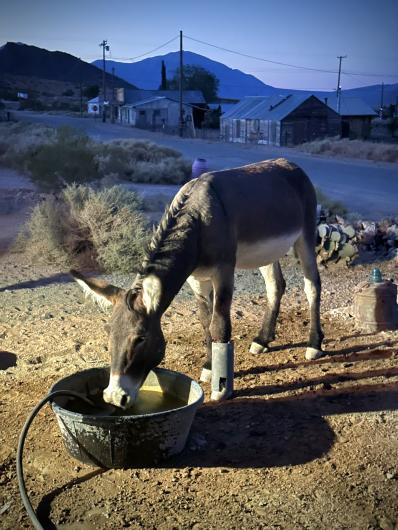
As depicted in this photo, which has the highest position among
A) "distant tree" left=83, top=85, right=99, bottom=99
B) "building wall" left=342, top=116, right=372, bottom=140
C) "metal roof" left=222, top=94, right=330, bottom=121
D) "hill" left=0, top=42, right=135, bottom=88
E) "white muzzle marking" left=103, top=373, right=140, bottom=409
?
"hill" left=0, top=42, right=135, bottom=88

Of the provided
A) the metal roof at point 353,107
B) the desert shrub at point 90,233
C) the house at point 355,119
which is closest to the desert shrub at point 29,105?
the metal roof at point 353,107

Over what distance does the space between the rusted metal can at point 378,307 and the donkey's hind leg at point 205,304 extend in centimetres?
206

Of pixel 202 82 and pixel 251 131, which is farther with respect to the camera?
pixel 202 82

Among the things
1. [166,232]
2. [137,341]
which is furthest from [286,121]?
[137,341]

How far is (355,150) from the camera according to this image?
35.9 meters

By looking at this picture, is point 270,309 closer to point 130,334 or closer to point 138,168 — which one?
point 130,334

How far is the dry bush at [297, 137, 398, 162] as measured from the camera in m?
33.1

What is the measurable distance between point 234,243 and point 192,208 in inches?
19.6

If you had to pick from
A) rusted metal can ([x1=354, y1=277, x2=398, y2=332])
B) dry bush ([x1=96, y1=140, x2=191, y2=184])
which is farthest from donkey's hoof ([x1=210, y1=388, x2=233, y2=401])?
dry bush ([x1=96, y1=140, x2=191, y2=184])

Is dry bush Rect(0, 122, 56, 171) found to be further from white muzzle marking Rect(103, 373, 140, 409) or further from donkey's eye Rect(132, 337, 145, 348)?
white muzzle marking Rect(103, 373, 140, 409)

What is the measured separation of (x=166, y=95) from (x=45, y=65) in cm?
10788

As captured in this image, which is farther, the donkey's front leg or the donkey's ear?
the donkey's front leg

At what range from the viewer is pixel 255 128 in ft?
155

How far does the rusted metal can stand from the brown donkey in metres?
0.85
